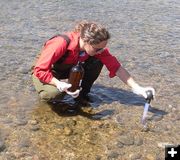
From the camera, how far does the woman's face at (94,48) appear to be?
6.41 meters

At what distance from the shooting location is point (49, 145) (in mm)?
6391

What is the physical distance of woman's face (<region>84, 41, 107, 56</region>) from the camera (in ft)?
21.0

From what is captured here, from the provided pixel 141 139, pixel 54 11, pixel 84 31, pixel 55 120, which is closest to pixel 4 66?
pixel 55 120

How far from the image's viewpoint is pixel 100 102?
784 centimetres

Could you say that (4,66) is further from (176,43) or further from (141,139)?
(176,43)

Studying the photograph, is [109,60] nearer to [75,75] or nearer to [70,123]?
[75,75]

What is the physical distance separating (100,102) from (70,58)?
141 centimetres

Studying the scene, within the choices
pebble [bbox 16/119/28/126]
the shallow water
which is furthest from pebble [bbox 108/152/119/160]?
pebble [bbox 16/119/28/126]

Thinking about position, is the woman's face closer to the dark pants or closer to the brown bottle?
the brown bottle

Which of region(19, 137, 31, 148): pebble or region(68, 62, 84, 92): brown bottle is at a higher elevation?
region(68, 62, 84, 92): brown bottle

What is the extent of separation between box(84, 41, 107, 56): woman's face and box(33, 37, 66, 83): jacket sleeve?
1.14ft

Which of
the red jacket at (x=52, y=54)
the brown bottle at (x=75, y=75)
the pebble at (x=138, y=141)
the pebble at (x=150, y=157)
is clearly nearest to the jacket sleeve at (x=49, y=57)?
the red jacket at (x=52, y=54)

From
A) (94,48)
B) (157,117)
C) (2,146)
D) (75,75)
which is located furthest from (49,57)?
(157,117)

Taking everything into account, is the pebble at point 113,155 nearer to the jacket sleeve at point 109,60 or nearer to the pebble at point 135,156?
the pebble at point 135,156
